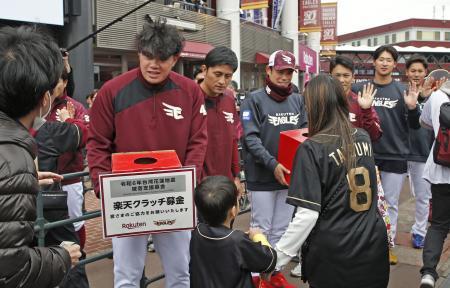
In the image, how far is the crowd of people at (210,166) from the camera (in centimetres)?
175

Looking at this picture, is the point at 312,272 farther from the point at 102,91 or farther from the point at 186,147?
the point at 102,91

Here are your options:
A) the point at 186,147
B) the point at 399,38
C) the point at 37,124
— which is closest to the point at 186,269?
the point at 186,147

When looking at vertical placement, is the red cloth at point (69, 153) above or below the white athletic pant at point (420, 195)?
above

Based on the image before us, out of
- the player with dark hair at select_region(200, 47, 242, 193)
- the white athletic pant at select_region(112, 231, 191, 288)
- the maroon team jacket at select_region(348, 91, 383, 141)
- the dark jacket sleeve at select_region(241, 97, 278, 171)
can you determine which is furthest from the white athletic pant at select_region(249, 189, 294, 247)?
the white athletic pant at select_region(112, 231, 191, 288)

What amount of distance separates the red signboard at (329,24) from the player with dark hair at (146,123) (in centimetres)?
3104

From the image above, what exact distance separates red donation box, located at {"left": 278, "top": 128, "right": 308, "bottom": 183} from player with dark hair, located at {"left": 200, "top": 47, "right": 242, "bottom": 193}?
47 centimetres

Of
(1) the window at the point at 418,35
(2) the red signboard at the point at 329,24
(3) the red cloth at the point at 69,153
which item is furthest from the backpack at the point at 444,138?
(1) the window at the point at 418,35

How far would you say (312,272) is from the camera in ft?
8.71

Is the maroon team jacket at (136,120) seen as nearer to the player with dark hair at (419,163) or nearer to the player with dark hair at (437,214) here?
the player with dark hair at (437,214)

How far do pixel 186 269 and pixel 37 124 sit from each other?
1.61 metres

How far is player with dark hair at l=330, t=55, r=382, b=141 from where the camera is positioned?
4.54 m

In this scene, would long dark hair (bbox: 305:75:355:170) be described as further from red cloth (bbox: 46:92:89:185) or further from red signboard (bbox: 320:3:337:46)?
red signboard (bbox: 320:3:337:46)

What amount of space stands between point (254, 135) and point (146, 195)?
1.73 meters

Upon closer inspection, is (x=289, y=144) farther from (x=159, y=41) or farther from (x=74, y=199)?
(x=74, y=199)
